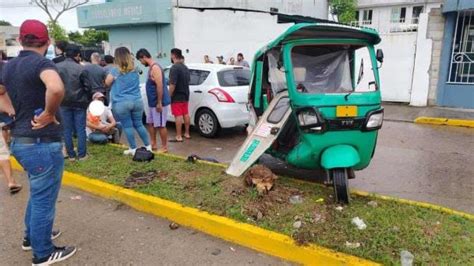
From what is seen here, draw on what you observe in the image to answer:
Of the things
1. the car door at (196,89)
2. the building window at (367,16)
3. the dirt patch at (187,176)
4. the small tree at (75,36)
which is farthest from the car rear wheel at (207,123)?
the small tree at (75,36)

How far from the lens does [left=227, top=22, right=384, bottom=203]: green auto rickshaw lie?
4.08m

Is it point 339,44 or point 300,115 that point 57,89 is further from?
point 339,44

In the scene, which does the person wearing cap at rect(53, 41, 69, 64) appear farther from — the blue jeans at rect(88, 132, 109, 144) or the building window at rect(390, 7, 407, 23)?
the building window at rect(390, 7, 407, 23)

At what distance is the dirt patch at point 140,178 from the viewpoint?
186 inches

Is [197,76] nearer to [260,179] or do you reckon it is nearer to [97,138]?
[97,138]

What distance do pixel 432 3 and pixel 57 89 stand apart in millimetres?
35029

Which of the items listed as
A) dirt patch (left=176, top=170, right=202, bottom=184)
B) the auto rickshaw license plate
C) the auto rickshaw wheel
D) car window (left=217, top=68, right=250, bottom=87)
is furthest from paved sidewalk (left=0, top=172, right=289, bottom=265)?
car window (left=217, top=68, right=250, bottom=87)

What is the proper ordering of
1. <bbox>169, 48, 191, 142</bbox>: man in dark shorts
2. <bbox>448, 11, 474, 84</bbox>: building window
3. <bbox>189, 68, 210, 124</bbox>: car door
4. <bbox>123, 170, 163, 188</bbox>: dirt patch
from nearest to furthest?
<bbox>123, 170, 163, 188</bbox>: dirt patch, <bbox>169, 48, 191, 142</bbox>: man in dark shorts, <bbox>189, 68, 210, 124</bbox>: car door, <bbox>448, 11, 474, 84</bbox>: building window

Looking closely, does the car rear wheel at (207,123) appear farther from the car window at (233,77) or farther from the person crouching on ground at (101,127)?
the person crouching on ground at (101,127)

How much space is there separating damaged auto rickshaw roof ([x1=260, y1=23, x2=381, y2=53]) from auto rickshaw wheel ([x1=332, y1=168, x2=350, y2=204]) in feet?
4.95

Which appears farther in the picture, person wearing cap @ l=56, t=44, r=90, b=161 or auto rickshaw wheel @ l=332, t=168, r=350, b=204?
person wearing cap @ l=56, t=44, r=90, b=161

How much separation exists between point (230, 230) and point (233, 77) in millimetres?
4780

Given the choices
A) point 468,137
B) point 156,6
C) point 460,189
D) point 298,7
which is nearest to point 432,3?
point 298,7

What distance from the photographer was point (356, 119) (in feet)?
13.5
